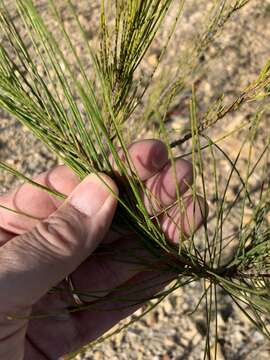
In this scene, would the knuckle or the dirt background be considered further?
the dirt background

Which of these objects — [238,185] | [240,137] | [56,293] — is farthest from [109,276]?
[240,137]

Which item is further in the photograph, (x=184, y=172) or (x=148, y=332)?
(x=148, y=332)

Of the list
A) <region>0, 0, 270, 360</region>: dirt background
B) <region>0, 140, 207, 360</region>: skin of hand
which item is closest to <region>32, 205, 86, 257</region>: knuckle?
<region>0, 140, 207, 360</region>: skin of hand

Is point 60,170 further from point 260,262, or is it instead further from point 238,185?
point 238,185

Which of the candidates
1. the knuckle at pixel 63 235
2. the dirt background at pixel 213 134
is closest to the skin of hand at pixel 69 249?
the knuckle at pixel 63 235

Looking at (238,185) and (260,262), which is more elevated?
(238,185)

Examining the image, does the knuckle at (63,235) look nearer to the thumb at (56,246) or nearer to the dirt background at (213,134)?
the thumb at (56,246)

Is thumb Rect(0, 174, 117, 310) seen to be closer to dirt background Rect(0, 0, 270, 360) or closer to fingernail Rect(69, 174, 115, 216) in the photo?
fingernail Rect(69, 174, 115, 216)
